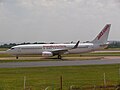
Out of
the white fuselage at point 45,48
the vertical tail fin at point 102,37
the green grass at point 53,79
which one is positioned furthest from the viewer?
the vertical tail fin at point 102,37

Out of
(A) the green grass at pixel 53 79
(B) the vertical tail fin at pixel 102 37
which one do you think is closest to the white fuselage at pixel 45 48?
(B) the vertical tail fin at pixel 102 37

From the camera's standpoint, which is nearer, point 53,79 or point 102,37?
point 53,79

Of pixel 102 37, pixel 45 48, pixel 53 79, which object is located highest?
pixel 102 37

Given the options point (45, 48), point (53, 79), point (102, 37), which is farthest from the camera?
point (102, 37)

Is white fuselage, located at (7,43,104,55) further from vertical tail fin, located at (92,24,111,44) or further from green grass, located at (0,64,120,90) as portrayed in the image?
green grass, located at (0,64,120,90)

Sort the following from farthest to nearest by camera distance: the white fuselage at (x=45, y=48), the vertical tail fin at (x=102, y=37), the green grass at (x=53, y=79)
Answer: the vertical tail fin at (x=102, y=37) < the white fuselage at (x=45, y=48) < the green grass at (x=53, y=79)

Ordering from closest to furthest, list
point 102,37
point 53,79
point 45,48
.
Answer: point 53,79, point 45,48, point 102,37

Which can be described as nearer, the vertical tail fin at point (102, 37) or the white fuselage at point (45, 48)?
the white fuselage at point (45, 48)

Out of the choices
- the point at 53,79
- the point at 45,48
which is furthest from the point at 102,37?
the point at 53,79

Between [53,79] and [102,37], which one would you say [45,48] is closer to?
[102,37]

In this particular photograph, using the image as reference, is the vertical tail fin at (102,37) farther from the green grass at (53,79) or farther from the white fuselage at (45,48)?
the green grass at (53,79)

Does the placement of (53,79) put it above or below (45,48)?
below

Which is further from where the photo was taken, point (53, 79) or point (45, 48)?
point (45, 48)

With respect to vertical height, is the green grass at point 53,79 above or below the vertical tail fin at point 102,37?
below
